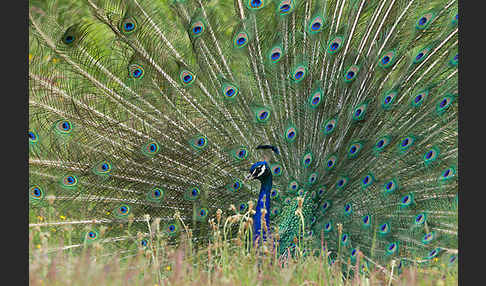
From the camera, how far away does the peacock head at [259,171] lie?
5.39 meters

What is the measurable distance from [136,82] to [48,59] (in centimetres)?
82

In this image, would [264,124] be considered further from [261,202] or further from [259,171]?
[261,202]

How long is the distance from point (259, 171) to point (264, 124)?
65cm

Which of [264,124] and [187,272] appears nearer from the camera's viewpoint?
[187,272]

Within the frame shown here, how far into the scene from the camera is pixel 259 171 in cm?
544

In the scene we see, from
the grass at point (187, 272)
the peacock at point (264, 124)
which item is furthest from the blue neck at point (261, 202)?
the grass at point (187, 272)

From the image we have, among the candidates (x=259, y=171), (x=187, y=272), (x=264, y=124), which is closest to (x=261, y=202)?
(x=259, y=171)

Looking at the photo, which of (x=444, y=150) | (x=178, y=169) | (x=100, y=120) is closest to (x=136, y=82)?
(x=100, y=120)

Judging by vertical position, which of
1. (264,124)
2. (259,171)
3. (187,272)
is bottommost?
(187,272)

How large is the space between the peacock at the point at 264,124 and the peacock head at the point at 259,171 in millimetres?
20

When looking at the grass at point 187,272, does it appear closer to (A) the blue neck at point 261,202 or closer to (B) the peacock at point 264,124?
(A) the blue neck at point 261,202

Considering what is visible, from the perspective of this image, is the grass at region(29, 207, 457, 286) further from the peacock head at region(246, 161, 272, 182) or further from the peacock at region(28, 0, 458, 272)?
the peacock at region(28, 0, 458, 272)

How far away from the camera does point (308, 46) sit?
577 cm

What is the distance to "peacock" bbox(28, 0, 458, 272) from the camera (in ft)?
18.1
